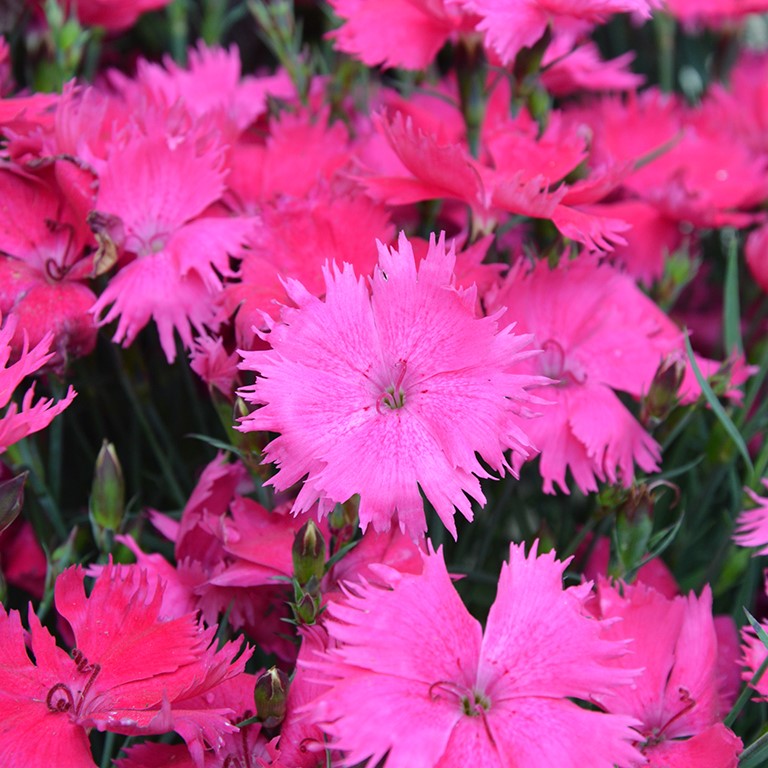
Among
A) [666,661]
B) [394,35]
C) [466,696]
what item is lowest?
[666,661]

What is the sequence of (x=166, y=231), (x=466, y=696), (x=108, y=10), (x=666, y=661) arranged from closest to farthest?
1. (x=466, y=696)
2. (x=666, y=661)
3. (x=166, y=231)
4. (x=108, y=10)

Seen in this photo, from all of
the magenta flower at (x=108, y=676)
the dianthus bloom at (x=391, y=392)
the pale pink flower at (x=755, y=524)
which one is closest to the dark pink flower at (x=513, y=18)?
the dianthus bloom at (x=391, y=392)

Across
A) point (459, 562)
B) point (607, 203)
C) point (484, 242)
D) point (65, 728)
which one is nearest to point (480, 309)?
point (484, 242)

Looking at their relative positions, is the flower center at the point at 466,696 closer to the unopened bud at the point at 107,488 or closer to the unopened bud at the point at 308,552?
the unopened bud at the point at 308,552

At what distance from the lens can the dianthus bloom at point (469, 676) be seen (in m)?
0.49

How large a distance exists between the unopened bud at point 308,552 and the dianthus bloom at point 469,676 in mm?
45

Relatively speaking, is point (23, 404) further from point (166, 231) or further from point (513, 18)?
point (513, 18)

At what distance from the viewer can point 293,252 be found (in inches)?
28.4

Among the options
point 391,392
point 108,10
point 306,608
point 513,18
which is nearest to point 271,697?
point 306,608

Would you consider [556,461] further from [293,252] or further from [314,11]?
[314,11]

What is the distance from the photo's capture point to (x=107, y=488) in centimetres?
70

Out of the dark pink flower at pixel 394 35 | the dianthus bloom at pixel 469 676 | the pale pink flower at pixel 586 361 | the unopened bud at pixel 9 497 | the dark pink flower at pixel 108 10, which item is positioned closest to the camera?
the dianthus bloom at pixel 469 676

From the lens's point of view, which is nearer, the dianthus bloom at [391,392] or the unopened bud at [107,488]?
the dianthus bloom at [391,392]

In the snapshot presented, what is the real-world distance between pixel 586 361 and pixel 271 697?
1.23 feet
